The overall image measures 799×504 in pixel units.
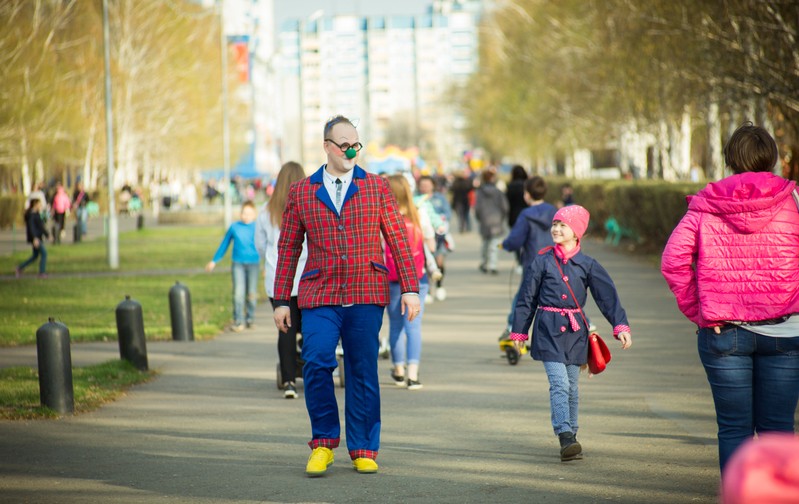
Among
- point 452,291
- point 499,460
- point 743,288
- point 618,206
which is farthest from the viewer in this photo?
point 618,206

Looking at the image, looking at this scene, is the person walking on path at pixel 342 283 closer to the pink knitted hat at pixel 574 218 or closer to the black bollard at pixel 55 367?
the pink knitted hat at pixel 574 218

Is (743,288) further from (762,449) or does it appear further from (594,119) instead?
(594,119)

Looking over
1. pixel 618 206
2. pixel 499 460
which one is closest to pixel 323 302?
pixel 499 460

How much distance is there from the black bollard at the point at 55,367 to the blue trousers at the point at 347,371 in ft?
9.25

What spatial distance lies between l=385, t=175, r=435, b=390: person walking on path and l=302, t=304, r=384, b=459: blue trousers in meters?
3.02

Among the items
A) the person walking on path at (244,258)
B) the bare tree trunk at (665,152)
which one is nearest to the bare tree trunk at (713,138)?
the bare tree trunk at (665,152)

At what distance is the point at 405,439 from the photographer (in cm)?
795

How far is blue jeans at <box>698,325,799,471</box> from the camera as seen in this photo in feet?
17.5

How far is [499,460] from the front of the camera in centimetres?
725

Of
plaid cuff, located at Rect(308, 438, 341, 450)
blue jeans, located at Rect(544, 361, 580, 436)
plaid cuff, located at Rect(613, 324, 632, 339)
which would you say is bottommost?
plaid cuff, located at Rect(308, 438, 341, 450)

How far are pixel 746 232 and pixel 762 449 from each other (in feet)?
10.5

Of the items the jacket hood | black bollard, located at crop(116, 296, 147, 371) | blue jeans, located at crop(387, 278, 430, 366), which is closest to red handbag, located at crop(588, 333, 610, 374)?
the jacket hood

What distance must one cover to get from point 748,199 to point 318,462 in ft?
9.00

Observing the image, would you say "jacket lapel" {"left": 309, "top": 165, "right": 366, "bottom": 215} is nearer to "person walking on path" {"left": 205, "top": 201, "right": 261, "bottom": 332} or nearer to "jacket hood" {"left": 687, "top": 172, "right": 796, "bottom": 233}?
"jacket hood" {"left": 687, "top": 172, "right": 796, "bottom": 233}
